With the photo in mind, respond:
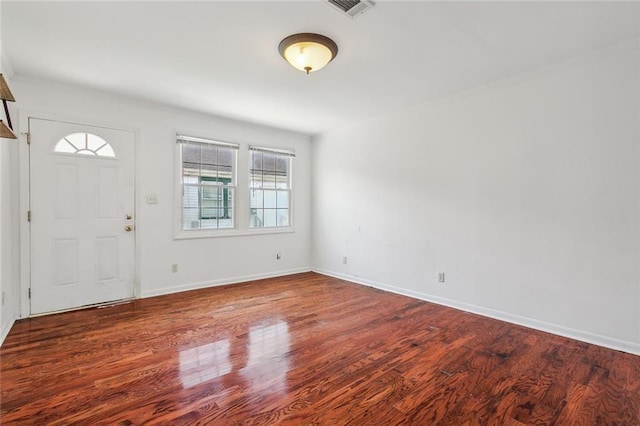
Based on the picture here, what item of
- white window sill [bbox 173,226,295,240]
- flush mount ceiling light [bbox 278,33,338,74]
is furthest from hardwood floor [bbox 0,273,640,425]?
flush mount ceiling light [bbox 278,33,338,74]

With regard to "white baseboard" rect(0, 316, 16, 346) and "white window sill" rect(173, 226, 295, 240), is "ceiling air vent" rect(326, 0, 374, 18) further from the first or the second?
"white baseboard" rect(0, 316, 16, 346)

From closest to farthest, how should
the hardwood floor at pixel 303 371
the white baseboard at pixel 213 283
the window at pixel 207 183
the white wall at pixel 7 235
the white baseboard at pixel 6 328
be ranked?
the hardwood floor at pixel 303 371 < the white baseboard at pixel 6 328 < the white wall at pixel 7 235 < the white baseboard at pixel 213 283 < the window at pixel 207 183

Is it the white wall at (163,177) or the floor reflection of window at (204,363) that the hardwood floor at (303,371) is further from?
the white wall at (163,177)

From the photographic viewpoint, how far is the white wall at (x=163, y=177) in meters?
3.49

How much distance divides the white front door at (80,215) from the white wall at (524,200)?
3299mm

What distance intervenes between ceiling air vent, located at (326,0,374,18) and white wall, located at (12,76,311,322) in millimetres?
2986

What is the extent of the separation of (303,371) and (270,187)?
354 centimetres

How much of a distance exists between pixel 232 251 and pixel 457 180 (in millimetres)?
3313

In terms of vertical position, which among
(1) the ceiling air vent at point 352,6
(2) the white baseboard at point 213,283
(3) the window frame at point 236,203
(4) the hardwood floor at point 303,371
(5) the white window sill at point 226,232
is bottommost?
(4) the hardwood floor at point 303,371

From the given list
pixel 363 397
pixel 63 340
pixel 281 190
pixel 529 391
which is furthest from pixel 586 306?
pixel 63 340

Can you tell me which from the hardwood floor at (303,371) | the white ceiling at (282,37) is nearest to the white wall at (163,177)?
the white ceiling at (282,37)

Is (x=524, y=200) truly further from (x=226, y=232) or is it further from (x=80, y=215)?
(x=80, y=215)

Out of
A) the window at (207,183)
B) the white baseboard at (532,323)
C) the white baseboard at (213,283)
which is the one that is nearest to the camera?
the white baseboard at (532,323)

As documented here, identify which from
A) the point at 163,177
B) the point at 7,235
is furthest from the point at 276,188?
the point at 7,235
